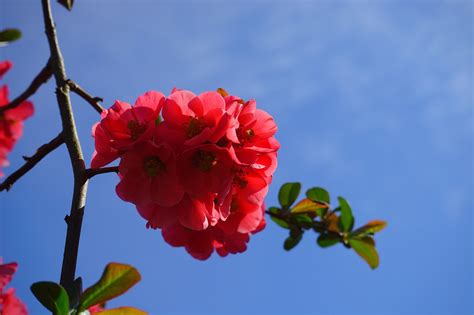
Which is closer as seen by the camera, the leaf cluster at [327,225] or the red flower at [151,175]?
the red flower at [151,175]

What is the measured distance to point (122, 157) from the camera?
0.98 m

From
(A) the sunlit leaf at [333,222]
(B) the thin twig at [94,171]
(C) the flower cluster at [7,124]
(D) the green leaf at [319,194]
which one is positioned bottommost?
(B) the thin twig at [94,171]

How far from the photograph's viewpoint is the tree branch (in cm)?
79

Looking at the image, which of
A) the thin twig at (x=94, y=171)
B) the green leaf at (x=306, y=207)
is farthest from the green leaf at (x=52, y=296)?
the green leaf at (x=306, y=207)

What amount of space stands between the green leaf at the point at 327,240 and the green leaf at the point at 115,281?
98cm

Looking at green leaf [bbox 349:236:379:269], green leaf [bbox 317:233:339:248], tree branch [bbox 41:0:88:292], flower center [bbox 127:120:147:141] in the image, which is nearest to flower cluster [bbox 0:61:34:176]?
tree branch [bbox 41:0:88:292]

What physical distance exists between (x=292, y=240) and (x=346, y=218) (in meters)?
0.21

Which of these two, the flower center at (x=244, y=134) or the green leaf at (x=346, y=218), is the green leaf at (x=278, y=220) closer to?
the green leaf at (x=346, y=218)

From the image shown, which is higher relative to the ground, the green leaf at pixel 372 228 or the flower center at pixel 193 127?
the green leaf at pixel 372 228

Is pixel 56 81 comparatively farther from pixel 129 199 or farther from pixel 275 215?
pixel 275 215

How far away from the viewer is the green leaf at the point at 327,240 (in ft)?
5.73

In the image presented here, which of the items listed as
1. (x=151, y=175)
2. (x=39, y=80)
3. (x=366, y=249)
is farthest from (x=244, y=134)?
→ (x=366, y=249)

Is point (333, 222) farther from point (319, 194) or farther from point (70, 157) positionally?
point (70, 157)

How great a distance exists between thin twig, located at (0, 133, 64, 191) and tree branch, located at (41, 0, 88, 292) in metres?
0.03
